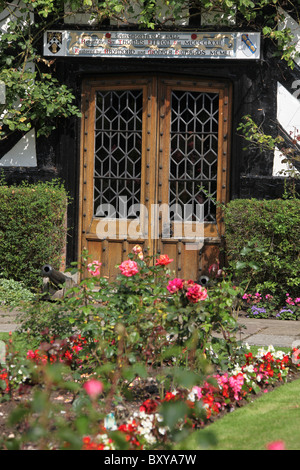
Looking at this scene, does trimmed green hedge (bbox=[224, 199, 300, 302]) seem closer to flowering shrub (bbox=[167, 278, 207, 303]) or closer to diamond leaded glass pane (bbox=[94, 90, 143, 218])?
diamond leaded glass pane (bbox=[94, 90, 143, 218])

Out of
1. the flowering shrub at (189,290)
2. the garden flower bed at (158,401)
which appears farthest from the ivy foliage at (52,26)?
the flowering shrub at (189,290)

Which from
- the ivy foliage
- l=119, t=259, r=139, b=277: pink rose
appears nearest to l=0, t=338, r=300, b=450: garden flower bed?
l=119, t=259, r=139, b=277: pink rose

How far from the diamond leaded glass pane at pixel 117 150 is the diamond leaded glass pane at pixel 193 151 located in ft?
1.42

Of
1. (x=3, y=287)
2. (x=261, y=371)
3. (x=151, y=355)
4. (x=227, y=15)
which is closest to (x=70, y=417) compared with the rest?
(x=151, y=355)

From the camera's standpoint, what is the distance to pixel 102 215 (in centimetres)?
841

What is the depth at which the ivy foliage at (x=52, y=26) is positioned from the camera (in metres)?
7.83

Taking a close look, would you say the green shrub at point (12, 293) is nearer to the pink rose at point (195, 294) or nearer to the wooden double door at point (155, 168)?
the wooden double door at point (155, 168)

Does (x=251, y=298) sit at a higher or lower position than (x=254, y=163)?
lower

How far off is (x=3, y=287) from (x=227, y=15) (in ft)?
13.0

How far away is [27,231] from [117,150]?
4.96 ft

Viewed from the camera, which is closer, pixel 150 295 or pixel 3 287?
pixel 150 295

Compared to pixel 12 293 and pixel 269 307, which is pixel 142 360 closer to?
pixel 269 307

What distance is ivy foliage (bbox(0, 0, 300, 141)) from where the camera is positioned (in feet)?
25.7
